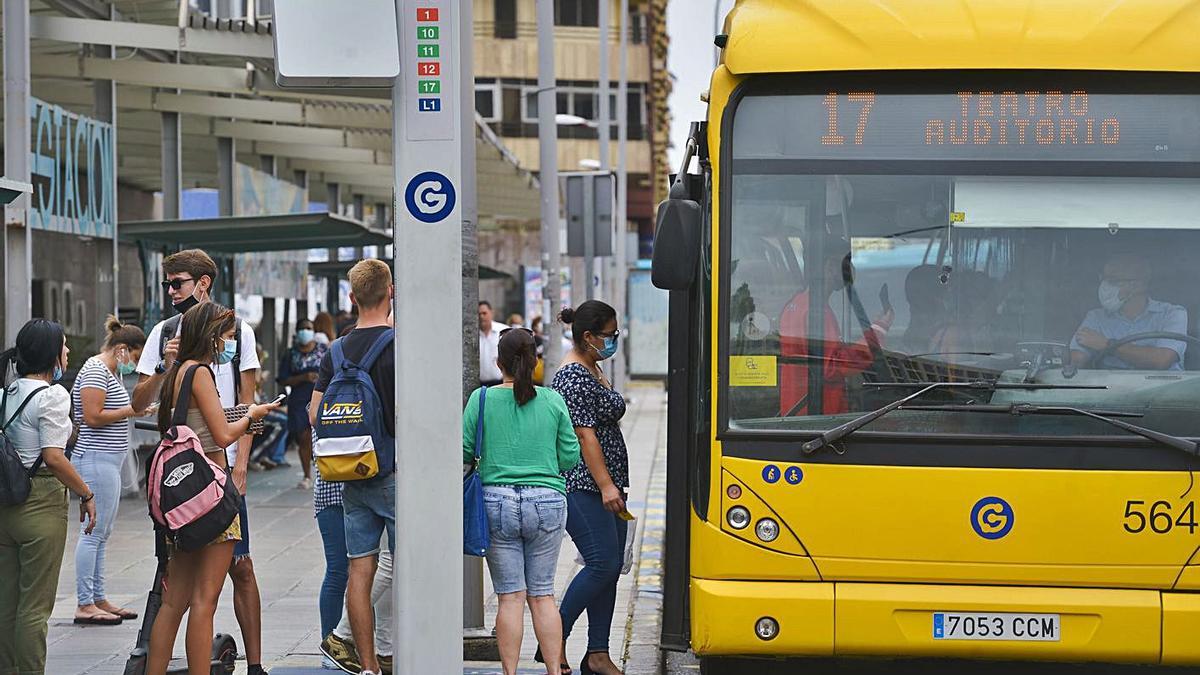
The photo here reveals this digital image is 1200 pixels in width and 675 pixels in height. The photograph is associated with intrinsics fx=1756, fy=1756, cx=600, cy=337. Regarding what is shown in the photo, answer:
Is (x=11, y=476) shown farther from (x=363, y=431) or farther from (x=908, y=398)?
(x=908, y=398)

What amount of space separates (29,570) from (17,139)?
569cm

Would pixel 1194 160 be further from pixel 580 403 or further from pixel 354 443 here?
pixel 354 443

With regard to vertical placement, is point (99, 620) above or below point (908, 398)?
below

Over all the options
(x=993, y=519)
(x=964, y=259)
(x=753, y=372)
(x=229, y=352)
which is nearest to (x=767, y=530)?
(x=753, y=372)

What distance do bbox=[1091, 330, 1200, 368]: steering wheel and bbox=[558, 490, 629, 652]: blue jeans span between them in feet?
7.85

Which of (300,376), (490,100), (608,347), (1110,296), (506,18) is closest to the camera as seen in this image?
(1110,296)

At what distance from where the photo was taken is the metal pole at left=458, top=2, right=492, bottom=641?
805 centimetres

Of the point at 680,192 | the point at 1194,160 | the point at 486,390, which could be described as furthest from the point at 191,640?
the point at 1194,160

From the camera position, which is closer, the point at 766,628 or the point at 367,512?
the point at 766,628

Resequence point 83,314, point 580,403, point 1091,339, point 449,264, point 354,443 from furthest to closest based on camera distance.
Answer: point 83,314, point 580,403, point 354,443, point 1091,339, point 449,264

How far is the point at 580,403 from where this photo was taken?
782 centimetres

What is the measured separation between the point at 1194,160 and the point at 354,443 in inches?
136

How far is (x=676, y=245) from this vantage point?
21.6 feet

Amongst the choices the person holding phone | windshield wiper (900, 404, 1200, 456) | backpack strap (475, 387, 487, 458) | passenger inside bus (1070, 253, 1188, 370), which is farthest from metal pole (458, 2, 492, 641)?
the person holding phone
